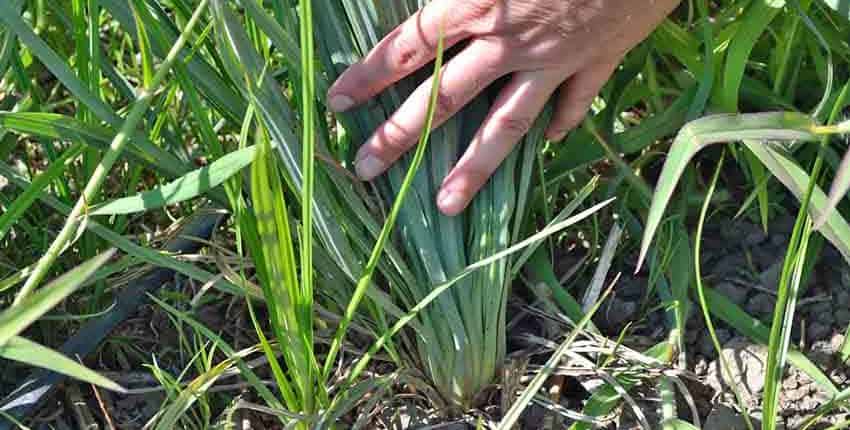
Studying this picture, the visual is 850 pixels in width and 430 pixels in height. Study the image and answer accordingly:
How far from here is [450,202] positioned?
124cm

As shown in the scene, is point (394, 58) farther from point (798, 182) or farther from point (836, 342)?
point (836, 342)

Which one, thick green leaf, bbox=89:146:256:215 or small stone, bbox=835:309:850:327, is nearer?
thick green leaf, bbox=89:146:256:215

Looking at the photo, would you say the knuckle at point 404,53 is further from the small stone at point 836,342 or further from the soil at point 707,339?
the small stone at point 836,342

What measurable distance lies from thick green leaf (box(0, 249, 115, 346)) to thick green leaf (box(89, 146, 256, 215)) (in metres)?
0.20

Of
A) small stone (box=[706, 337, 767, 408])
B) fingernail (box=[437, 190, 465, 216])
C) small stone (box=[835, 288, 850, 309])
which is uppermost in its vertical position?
fingernail (box=[437, 190, 465, 216])

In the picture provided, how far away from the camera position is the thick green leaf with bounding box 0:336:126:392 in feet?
2.89

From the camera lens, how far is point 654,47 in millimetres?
1445

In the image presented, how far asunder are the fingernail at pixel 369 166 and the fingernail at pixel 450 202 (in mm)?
68

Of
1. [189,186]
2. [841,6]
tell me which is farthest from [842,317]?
[189,186]

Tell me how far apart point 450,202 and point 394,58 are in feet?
0.53

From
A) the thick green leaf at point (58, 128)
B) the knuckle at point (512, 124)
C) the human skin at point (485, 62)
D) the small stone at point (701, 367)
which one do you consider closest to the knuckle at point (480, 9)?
the human skin at point (485, 62)

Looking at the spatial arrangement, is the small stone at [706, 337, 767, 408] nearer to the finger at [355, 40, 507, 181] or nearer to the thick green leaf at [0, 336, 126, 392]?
the finger at [355, 40, 507, 181]

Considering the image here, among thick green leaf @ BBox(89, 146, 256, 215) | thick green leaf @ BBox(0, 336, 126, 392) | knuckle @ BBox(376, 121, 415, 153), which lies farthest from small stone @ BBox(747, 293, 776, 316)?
thick green leaf @ BBox(0, 336, 126, 392)

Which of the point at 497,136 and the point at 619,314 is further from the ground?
the point at 497,136
